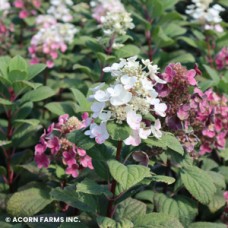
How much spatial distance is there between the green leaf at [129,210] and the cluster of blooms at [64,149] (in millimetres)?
256

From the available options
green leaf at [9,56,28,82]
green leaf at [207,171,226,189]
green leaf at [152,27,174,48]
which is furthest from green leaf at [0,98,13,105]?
green leaf at [152,27,174,48]

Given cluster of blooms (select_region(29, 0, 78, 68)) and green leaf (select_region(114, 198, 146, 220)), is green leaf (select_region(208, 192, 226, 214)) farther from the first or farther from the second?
cluster of blooms (select_region(29, 0, 78, 68))

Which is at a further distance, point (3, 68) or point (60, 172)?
point (3, 68)

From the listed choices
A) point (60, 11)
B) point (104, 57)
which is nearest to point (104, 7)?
point (60, 11)

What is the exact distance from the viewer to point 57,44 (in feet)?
12.7

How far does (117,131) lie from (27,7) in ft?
10.4

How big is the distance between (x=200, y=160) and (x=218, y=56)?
1104 mm

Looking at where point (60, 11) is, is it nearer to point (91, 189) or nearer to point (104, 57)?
point (104, 57)

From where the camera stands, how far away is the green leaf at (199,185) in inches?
92.4

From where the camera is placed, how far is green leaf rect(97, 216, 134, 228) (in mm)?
2049

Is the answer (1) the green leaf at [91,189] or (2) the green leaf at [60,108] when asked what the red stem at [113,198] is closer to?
(1) the green leaf at [91,189]

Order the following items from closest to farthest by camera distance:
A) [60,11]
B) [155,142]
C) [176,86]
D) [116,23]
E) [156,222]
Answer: [155,142] < [156,222] < [176,86] < [116,23] < [60,11]

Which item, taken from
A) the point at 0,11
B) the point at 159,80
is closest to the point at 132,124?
the point at 159,80

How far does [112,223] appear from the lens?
2.07 meters
